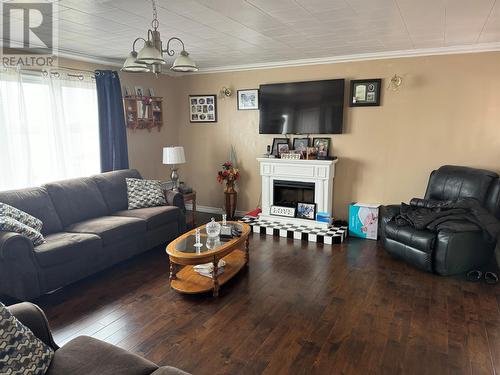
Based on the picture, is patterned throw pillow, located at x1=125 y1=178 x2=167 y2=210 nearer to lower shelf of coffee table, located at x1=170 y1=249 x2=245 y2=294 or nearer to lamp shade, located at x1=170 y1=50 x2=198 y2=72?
lower shelf of coffee table, located at x1=170 y1=249 x2=245 y2=294

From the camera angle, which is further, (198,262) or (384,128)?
(384,128)

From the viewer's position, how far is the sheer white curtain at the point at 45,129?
3777mm

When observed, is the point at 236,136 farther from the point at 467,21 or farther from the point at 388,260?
the point at 467,21

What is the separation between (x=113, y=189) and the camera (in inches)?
173

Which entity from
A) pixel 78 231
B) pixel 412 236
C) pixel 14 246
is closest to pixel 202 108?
pixel 78 231

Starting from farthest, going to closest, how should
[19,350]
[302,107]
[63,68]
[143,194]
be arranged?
[302,107]
[143,194]
[63,68]
[19,350]

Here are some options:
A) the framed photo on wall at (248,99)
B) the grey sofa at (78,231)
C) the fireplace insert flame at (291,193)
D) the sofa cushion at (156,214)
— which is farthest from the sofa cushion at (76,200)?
the framed photo on wall at (248,99)

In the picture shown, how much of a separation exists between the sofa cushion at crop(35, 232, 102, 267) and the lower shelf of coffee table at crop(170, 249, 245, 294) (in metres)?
0.89

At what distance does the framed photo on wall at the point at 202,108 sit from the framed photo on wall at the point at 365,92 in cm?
230

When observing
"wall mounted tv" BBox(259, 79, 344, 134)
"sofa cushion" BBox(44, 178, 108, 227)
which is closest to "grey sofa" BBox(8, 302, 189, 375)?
"sofa cushion" BBox(44, 178, 108, 227)

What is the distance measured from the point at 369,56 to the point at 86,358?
14.8 feet

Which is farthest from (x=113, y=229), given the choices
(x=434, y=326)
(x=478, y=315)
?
(x=478, y=315)

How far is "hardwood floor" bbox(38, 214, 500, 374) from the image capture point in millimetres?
2229

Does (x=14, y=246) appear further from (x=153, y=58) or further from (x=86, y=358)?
(x=153, y=58)
